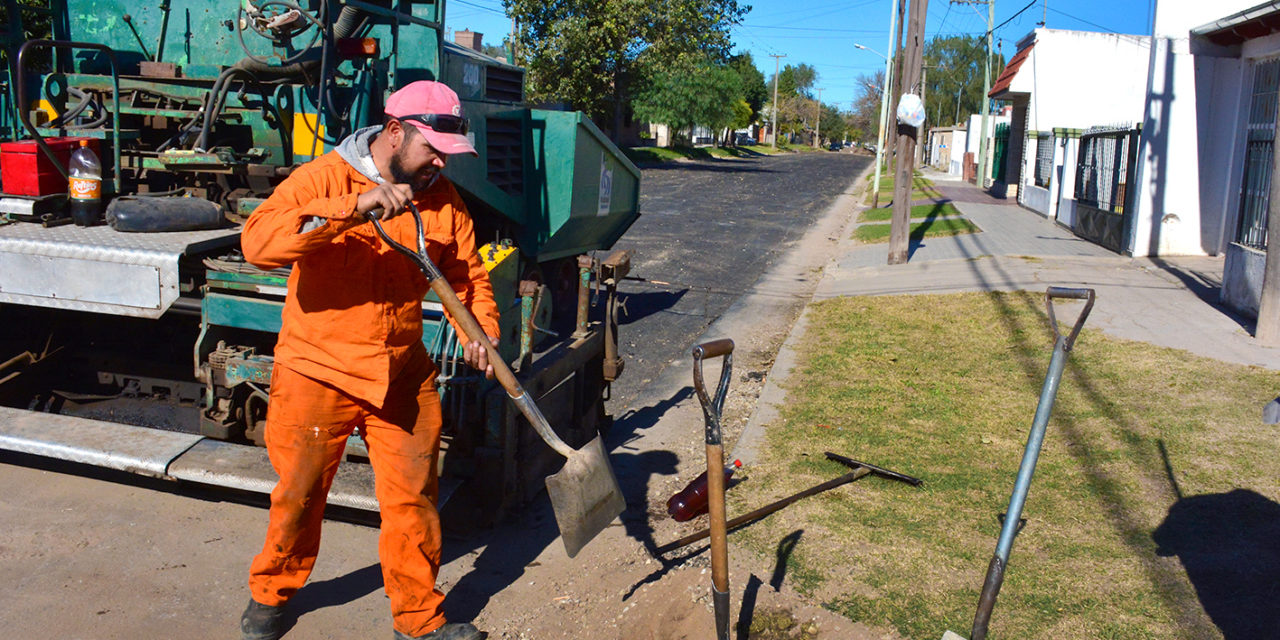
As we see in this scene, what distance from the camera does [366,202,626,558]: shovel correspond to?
2.96m

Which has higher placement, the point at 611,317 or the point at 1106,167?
the point at 1106,167

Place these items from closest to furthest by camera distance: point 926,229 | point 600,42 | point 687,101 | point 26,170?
point 26,170
point 926,229
point 600,42
point 687,101

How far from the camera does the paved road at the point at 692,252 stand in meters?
8.51

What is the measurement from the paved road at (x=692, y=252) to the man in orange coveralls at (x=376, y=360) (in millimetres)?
3285

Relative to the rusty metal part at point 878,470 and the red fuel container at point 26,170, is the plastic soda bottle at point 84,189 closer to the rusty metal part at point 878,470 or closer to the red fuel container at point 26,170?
the red fuel container at point 26,170

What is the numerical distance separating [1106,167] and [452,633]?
15552 millimetres

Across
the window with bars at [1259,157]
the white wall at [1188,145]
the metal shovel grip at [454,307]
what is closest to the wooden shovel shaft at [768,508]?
the metal shovel grip at [454,307]

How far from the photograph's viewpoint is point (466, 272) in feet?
10.9

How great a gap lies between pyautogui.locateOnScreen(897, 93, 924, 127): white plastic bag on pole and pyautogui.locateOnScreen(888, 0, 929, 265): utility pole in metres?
0.14

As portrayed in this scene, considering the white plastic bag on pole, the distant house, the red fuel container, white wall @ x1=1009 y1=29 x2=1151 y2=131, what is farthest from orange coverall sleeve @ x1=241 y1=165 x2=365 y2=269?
the distant house

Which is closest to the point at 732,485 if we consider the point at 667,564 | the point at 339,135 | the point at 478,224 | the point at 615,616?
the point at 667,564

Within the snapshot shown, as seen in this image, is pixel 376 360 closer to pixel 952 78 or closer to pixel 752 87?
pixel 752 87

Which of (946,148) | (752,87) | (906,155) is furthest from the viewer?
(752,87)

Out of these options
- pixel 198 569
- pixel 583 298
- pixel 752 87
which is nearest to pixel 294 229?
pixel 198 569
